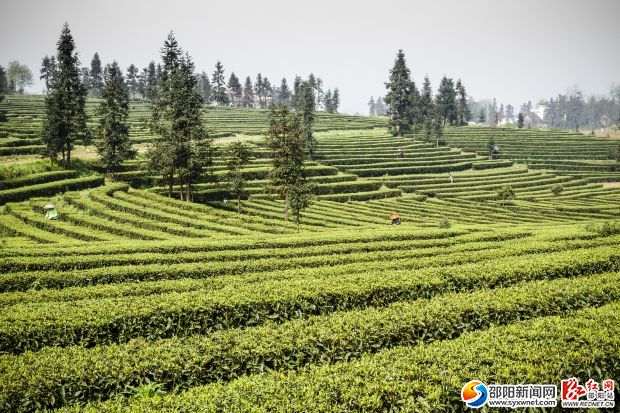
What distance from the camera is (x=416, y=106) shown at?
13325 cm

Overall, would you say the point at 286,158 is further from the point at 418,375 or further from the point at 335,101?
the point at 335,101

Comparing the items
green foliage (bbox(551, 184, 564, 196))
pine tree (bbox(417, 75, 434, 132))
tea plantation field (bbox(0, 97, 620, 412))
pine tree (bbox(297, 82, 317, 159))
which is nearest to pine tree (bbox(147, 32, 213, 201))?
tea plantation field (bbox(0, 97, 620, 412))

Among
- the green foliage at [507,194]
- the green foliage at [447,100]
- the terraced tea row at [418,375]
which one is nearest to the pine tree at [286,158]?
the terraced tea row at [418,375]

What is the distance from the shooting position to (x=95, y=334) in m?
12.5

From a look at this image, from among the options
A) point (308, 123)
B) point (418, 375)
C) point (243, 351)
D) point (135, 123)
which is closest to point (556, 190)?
point (308, 123)

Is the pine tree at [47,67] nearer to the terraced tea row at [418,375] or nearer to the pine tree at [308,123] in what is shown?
the pine tree at [308,123]

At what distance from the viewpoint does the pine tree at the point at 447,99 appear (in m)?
142

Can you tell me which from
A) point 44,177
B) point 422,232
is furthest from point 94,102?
point 422,232

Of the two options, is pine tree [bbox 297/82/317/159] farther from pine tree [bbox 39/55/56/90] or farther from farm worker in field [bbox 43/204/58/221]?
pine tree [bbox 39/55/56/90]

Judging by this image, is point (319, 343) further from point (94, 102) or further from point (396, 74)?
point (94, 102)

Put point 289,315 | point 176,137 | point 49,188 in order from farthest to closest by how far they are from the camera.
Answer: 1. point 176,137
2. point 49,188
3. point 289,315

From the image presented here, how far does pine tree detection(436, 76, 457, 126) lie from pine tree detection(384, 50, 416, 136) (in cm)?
1604

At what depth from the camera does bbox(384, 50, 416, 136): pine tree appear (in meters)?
122

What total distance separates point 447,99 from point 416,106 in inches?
665
